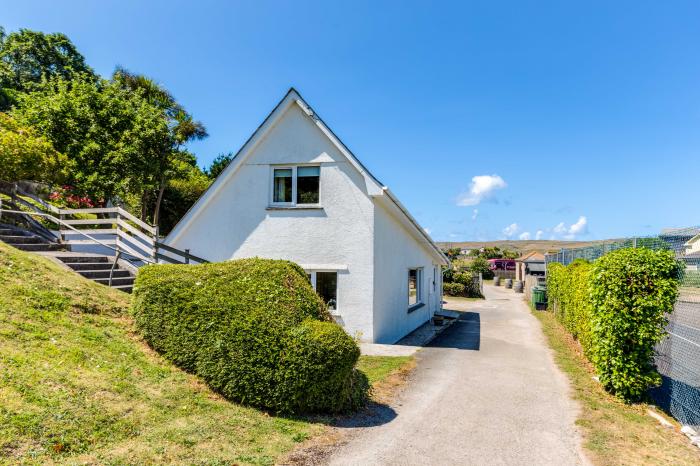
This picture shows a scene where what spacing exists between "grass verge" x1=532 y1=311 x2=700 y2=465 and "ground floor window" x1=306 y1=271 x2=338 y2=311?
6.88m

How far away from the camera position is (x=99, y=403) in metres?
5.22

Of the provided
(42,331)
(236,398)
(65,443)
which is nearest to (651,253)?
(236,398)

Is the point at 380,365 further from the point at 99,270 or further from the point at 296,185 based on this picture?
the point at 99,270

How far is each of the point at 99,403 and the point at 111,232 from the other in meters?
9.13

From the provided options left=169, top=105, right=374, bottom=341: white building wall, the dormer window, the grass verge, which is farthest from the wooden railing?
the grass verge

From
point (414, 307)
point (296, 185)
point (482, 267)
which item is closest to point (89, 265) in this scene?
point (296, 185)

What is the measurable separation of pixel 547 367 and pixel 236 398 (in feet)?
26.2

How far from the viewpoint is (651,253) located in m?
7.53

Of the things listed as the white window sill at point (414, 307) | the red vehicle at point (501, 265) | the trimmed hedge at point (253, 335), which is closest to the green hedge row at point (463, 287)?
the white window sill at point (414, 307)

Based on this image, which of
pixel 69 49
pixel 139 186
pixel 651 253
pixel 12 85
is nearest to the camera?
pixel 651 253

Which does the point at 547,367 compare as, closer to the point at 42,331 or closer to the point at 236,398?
the point at 236,398

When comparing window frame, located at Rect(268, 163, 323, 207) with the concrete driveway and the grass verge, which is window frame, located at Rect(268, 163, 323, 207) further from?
the grass verge

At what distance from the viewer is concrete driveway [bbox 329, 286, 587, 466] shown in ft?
17.5

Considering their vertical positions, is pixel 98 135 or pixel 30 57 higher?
pixel 30 57
